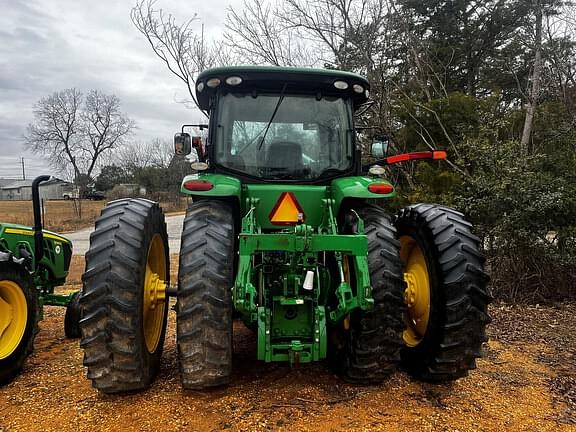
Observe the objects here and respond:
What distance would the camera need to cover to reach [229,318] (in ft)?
9.87

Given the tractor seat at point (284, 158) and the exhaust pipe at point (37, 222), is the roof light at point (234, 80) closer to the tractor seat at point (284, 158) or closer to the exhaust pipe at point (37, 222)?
the tractor seat at point (284, 158)

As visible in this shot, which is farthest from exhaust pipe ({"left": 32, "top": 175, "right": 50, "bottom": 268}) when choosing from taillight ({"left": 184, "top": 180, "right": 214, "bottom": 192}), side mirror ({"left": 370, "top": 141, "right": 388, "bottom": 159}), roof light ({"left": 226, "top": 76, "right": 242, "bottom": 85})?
side mirror ({"left": 370, "top": 141, "right": 388, "bottom": 159})

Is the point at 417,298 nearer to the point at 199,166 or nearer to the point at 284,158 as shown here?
the point at 284,158

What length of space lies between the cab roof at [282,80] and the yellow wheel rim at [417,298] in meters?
1.41

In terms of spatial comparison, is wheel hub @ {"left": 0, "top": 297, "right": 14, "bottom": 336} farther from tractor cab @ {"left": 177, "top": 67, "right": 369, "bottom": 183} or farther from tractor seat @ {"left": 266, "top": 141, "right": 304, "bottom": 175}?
tractor seat @ {"left": 266, "top": 141, "right": 304, "bottom": 175}

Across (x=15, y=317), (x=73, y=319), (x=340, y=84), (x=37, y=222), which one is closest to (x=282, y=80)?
(x=340, y=84)

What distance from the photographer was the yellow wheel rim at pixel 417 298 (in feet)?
12.2

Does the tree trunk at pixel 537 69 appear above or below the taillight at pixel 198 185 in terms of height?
above

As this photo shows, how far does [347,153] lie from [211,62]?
1234 cm

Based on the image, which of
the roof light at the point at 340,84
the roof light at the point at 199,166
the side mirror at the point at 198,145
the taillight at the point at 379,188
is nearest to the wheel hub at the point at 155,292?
the roof light at the point at 199,166

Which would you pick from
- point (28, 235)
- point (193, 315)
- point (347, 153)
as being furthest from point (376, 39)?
point (193, 315)

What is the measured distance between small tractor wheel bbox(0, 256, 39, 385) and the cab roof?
6.77ft

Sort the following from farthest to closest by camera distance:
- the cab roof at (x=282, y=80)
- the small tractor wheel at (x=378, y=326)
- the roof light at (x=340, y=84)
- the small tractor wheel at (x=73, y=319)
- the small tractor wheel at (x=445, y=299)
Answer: the small tractor wheel at (x=73, y=319)
the roof light at (x=340, y=84)
the cab roof at (x=282, y=80)
the small tractor wheel at (x=445, y=299)
the small tractor wheel at (x=378, y=326)

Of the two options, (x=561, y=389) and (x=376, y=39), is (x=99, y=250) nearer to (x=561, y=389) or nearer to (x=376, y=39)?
(x=561, y=389)
